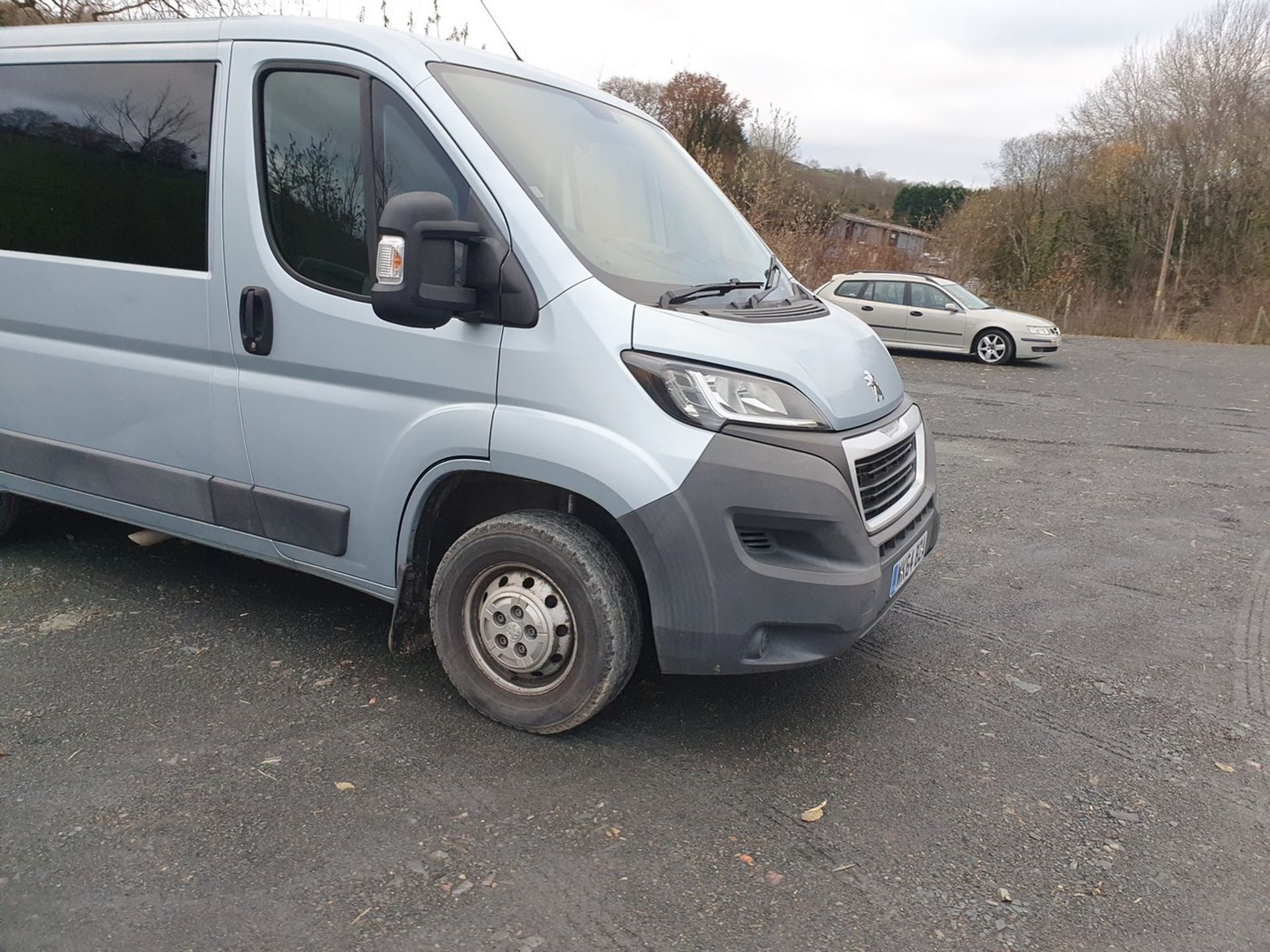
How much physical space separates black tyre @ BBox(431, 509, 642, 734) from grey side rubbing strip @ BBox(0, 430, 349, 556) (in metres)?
0.51

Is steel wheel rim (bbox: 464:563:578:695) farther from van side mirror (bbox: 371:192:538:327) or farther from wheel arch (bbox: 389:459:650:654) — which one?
van side mirror (bbox: 371:192:538:327)

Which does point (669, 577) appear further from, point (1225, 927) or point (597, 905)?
point (1225, 927)

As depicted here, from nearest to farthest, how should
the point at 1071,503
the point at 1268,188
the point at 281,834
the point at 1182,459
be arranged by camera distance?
the point at 281,834 < the point at 1071,503 < the point at 1182,459 < the point at 1268,188

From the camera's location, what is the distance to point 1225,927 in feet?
8.21

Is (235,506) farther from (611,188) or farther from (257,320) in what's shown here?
(611,188)

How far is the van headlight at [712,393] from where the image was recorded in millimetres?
2881

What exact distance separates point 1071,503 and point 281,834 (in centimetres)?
600

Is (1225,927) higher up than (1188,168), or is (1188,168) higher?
(1188,168)

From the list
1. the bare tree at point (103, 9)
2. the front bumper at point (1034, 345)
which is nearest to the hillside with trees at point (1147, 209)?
the front bumper at point (1034, 345)

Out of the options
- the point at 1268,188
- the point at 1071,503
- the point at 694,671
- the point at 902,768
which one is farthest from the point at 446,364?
the point at 1268,188

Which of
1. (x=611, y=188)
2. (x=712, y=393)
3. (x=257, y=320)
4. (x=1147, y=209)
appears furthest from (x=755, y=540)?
(x=1147, y=209)

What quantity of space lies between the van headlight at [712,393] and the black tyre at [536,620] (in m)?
0.53

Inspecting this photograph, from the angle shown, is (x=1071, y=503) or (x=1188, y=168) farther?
(x=1188, y=168)

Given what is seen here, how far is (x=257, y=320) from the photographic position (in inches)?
135
